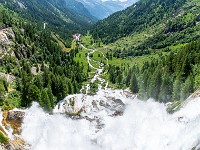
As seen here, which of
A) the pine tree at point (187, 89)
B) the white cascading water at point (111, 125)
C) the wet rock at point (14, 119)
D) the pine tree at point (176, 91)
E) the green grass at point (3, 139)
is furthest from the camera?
the pine tree at point (176, 91)

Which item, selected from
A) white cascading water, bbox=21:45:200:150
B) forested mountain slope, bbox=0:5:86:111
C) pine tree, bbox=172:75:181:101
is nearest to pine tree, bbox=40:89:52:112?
forested mountain slope, bbox=0:5:86:111

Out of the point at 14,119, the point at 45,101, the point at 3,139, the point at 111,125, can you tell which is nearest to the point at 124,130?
the point at 111,125

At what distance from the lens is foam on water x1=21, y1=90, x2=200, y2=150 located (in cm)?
7841

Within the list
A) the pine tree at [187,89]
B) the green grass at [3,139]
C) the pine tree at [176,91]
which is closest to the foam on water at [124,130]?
the pine tree at [176,91]

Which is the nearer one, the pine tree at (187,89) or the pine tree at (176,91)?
the pine tree at (187,89)

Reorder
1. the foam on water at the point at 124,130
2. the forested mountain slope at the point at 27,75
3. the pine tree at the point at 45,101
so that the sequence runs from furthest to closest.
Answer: the forested mountain slope at the point at 27,75, the pine tree at the point at 45,101, the foam on water at the point at 124,130

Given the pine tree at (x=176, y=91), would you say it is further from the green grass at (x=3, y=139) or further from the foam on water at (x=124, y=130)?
the green grass at (x=3, y=139)

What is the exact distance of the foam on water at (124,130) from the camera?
3087 inches

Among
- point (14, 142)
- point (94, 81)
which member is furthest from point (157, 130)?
point (94, 81)

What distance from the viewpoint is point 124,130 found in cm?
10181

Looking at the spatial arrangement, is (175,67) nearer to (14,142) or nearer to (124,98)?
(124,98)

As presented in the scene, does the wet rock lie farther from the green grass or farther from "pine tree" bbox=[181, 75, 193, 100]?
"pine tree" bbox=[181, 75, 193, 100]

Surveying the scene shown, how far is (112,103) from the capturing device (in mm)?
130375

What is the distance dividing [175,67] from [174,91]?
21.0m
